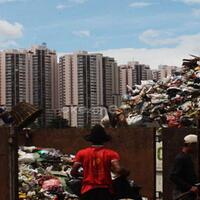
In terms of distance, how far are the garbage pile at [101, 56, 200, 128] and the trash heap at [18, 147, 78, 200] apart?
2520mm

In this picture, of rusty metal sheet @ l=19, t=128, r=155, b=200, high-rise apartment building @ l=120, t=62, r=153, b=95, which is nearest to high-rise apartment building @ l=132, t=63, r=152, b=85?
high-rise apartment building @ l=120, t=62, r=153, b=95

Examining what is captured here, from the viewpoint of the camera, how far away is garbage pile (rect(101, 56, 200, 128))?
14422mm

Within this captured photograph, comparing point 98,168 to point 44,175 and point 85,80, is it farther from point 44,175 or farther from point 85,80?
point 85,80

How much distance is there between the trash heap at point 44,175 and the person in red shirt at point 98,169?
7.38 ft

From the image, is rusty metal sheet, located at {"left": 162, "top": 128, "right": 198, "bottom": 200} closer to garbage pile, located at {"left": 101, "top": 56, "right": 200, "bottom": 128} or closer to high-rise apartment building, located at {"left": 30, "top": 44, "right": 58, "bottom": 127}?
garbage pile, located at {"left": 101, "top": 56, "right": 200, "bottom": 128}

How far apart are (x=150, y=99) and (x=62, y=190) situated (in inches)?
379

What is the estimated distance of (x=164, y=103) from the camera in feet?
58.0

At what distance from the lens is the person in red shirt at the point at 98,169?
5840mm

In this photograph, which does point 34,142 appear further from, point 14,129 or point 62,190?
point 14,129

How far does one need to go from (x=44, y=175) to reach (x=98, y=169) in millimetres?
4887

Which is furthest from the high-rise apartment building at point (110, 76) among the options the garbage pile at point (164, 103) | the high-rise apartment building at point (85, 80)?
the garbage pile at point (164, 103)

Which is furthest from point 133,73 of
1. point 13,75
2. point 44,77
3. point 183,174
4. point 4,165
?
point 4,165

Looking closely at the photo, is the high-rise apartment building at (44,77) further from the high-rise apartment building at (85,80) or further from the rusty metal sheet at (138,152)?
the rusty metal sheet at (138,152)

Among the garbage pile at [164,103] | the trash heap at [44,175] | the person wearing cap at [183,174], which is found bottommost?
the trash heap at [44,175]
